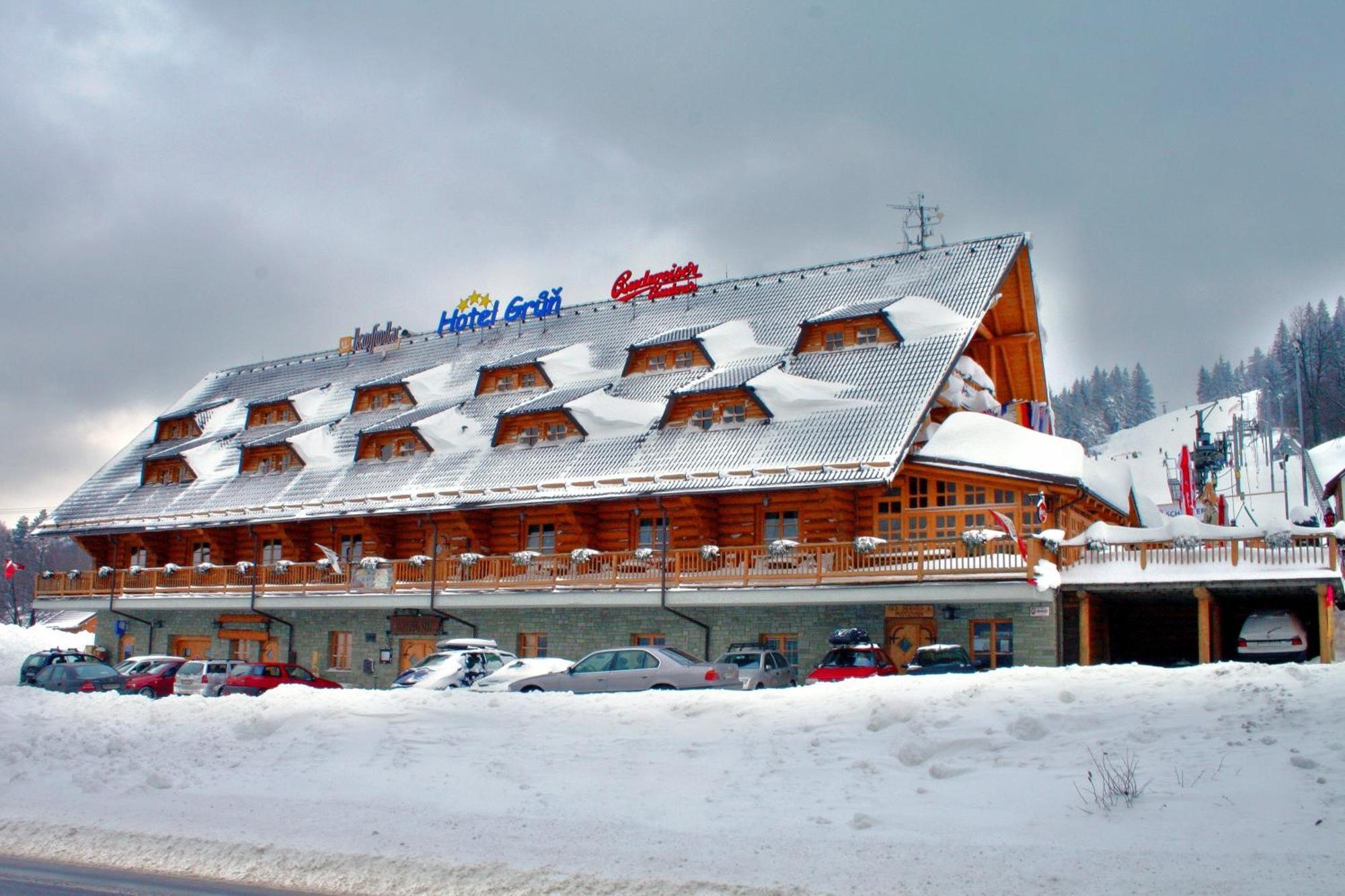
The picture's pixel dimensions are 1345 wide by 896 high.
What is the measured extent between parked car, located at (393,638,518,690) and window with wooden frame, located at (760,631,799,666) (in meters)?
6.86

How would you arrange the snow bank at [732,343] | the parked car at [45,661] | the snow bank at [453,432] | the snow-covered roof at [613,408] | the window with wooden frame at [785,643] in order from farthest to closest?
the snow bank at [453,432], the snow bank at [732,343], the snow-covered roof at [613,408], the parked car at [45,661], the window with wooden frame at [785,643]

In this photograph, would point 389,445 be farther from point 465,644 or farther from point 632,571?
point 465,644

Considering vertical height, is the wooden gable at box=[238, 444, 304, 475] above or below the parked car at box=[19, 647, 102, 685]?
above

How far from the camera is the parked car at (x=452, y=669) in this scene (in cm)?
2630

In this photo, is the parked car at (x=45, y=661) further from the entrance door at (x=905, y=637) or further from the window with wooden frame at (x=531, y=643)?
the entrance door at (x=905, y=637)

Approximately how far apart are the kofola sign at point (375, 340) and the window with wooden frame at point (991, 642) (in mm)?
30169

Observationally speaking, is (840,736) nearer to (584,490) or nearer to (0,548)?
(584,490)

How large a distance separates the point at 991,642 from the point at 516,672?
11.2 metres

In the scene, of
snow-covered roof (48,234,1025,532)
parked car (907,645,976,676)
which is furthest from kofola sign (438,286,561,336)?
parked car (907,645,976,676)

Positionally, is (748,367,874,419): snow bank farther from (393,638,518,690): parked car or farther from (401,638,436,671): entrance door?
(401,638,436,671): entrance door

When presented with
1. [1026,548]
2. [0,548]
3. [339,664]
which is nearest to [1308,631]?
[1026,548]

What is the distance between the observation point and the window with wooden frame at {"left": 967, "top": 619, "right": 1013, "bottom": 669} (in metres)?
28.6

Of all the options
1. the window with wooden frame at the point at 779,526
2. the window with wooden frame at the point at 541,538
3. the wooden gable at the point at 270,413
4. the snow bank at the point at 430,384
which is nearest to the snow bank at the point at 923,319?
the window with wooden frame at the point at 779,526

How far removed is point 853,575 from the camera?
29234mm
